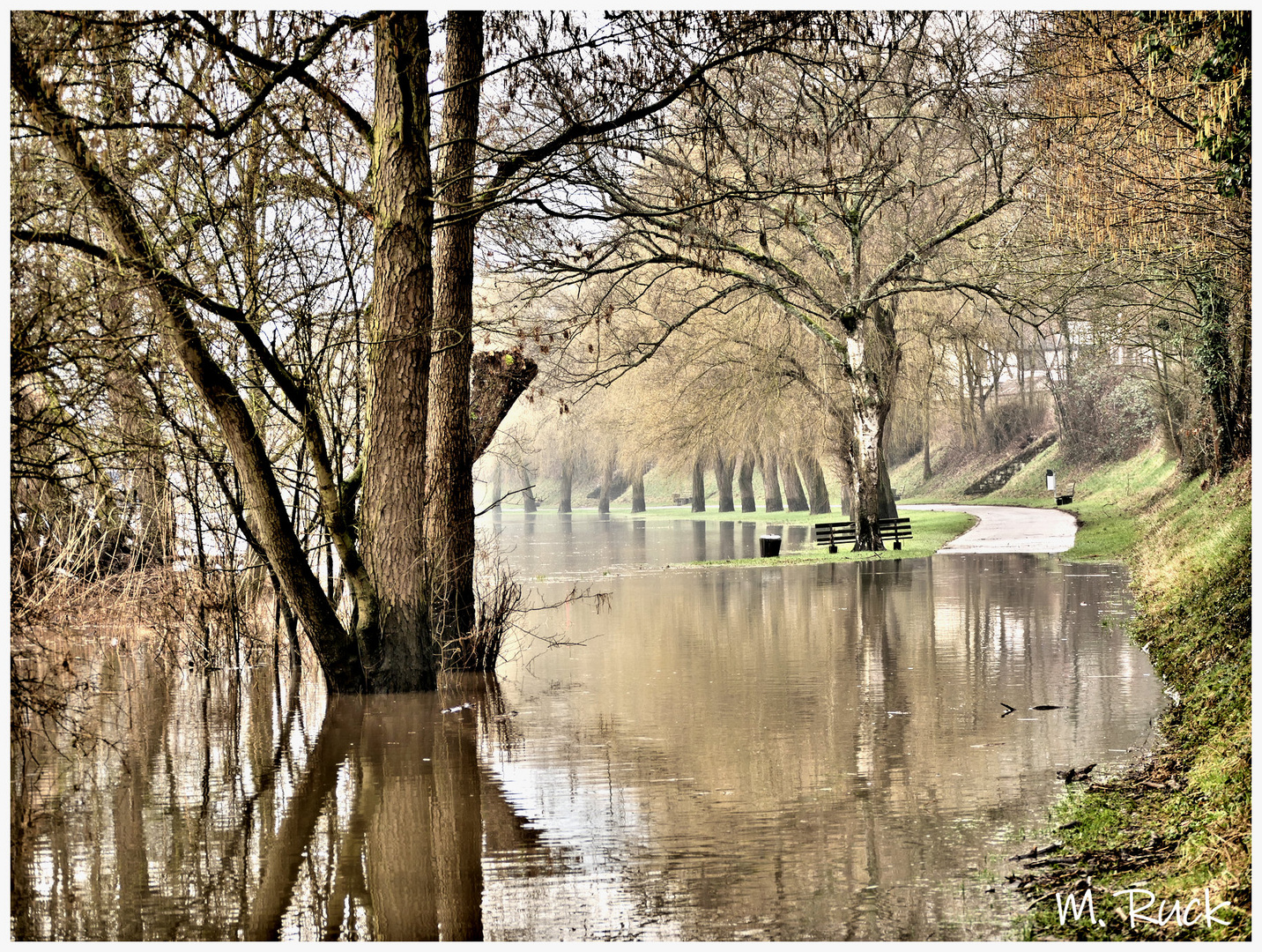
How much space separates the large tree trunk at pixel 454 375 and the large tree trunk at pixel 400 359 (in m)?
0.53

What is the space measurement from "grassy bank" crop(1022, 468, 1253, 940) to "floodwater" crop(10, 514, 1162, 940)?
28 cm

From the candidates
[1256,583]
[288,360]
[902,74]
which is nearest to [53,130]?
[288,360]

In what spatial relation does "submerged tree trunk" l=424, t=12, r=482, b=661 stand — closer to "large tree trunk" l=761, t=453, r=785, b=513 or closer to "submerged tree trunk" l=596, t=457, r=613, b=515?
"large tree trunk" l=761, t=453, r=785, b=513

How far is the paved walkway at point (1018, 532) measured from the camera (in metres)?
27.8

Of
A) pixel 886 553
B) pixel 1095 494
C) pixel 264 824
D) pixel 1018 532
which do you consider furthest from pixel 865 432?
pixel 1095 494

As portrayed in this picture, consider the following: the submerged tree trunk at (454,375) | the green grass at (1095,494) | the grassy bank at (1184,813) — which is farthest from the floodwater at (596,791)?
the green grass at (1095,494)

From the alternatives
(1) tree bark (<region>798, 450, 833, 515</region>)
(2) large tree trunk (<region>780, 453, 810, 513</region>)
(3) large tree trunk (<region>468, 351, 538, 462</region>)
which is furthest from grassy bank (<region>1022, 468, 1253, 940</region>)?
(2) large tree trunk (<region>780, 453, 810, 513</region>)

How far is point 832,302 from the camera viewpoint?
29422 mm

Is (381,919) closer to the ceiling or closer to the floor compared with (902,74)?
closer to the floor

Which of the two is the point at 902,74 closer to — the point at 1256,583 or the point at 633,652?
the point at 633,652

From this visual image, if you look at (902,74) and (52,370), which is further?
(902,74)

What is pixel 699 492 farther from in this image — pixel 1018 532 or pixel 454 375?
pixel 454 375

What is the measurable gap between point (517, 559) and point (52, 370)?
74.8 ft

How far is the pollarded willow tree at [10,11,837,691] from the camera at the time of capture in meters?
9.80
